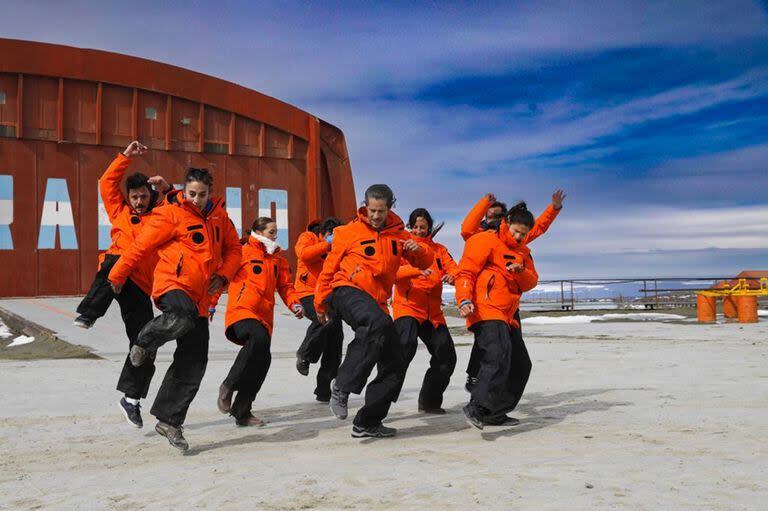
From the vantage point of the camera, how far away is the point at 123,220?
20.1 ft

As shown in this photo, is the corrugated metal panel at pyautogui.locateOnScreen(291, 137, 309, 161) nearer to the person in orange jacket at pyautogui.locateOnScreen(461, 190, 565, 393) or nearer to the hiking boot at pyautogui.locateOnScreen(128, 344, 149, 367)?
the person in orange jacket at pyautogui.locateOnScreen(461, 190, 565, 393)

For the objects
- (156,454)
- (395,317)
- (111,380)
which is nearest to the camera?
(156,454)

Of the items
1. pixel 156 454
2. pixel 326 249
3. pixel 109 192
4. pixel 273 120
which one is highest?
pixel 273 120

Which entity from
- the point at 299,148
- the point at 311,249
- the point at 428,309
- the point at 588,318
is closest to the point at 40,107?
the point at 299,148

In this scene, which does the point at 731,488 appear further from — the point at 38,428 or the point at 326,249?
the point at 38,428

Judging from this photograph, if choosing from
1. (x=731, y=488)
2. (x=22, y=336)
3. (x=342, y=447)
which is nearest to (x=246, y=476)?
(x=342, y=447)

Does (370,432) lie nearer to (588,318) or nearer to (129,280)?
(129,280)

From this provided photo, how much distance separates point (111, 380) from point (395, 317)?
450 centimetres

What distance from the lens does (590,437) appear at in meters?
5.09

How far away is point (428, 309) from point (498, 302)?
91 cm

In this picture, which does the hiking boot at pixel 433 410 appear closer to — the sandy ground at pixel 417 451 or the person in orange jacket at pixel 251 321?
the sandy ground at pixel 417 451

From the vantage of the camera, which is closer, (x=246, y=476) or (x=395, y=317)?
(x=246, y=476)

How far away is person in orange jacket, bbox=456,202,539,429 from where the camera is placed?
17.9ft

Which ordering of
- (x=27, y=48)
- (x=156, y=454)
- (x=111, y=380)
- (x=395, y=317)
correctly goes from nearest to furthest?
(x=156, y=454), (x=395, y=317), (x=111, y=380), (x=27, y=48)
